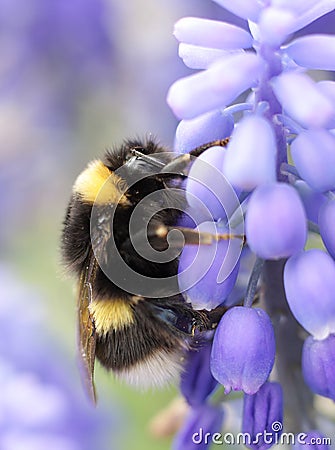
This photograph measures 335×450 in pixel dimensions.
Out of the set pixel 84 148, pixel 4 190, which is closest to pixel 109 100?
pixel 84 148

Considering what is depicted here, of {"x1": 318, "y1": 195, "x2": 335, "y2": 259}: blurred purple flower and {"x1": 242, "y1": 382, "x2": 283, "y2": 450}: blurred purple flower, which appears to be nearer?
{"x1": 318, "y1": 195, "x2": 335, "y2": 259}: blurred purple flower

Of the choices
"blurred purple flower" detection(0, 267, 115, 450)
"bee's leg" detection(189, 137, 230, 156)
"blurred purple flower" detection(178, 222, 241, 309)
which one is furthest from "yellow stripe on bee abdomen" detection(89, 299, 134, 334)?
"blurred purple flower" detection(0, 267, 115, 450)

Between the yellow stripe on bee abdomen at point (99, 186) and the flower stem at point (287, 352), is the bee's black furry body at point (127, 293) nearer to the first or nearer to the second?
the yellow stripe on bee abdomen at point (99, 186)

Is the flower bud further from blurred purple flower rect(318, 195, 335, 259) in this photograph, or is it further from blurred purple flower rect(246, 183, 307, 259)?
blurred purple flower rect(246, 183, 307, 259)

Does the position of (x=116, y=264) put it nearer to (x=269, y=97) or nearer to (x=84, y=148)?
(x=269, y=97)

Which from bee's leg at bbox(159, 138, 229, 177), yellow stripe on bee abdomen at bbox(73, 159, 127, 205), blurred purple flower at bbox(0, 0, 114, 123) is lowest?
blurred purple flower at bbox(0, 0, 114, 123)

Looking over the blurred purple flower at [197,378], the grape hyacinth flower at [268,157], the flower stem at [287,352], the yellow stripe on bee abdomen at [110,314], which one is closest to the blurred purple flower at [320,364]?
the grape hyacinth flower at [268,157]

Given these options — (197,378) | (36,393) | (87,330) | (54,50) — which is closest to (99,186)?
(87,330)
